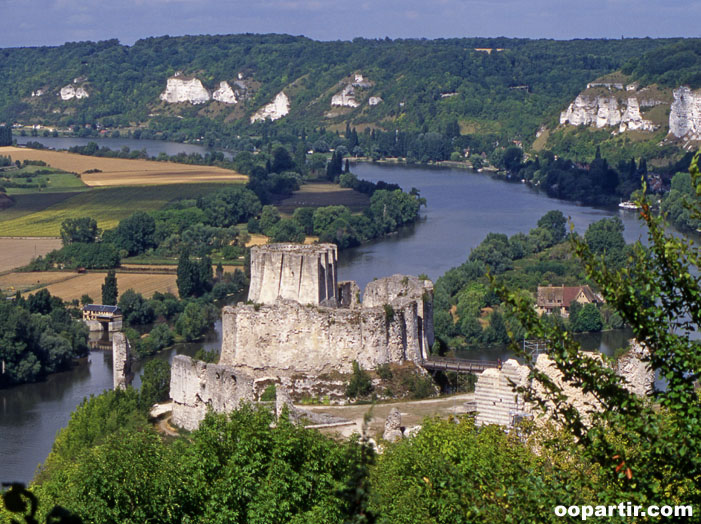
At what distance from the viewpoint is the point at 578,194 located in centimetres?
9706

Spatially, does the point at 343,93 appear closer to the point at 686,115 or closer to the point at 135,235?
the point at 686,115

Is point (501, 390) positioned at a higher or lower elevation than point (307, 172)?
higher

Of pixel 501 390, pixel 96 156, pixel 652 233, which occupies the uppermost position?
pixel 652 233

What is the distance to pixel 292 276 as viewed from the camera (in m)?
29.7

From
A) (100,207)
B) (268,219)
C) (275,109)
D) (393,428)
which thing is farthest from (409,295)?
(275,109)

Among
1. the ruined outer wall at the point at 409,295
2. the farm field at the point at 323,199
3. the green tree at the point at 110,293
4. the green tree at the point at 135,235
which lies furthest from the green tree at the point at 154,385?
the farm field at the point at 323,199

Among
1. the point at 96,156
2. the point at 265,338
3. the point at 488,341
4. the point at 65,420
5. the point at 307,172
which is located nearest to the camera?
the point at 265,338

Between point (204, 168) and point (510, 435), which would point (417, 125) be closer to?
point (204, 168)

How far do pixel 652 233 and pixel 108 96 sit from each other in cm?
18299

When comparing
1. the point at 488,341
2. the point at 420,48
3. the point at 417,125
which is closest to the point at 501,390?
the point at 488,341

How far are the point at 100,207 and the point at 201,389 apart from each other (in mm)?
59395

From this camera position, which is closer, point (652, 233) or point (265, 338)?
point (652, 233)

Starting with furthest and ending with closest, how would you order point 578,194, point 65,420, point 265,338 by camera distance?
point 578,194
point 65,420
point 265,338

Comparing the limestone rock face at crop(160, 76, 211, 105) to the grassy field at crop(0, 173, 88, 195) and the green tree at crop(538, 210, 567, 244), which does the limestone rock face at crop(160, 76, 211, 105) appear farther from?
the green tree at crop(538, 210, 567, 244)
